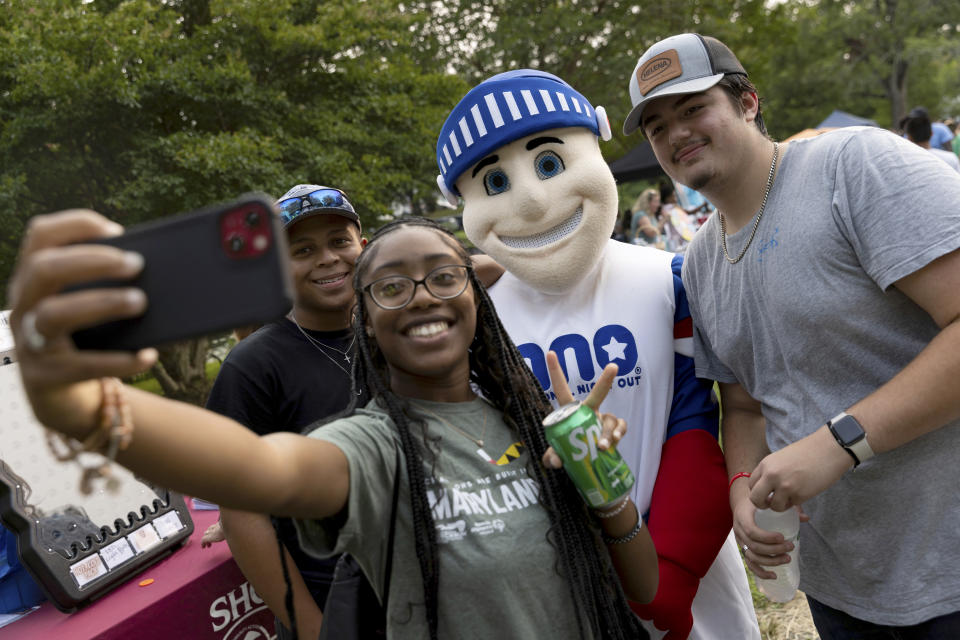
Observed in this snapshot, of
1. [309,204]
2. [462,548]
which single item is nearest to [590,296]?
[309,204]

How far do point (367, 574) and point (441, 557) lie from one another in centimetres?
15

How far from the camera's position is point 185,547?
8.25 feet

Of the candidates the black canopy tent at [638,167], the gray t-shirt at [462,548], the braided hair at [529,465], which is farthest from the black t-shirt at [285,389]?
the black canopy tent at [638,167]

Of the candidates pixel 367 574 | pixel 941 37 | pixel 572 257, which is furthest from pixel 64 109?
pixel 941 37

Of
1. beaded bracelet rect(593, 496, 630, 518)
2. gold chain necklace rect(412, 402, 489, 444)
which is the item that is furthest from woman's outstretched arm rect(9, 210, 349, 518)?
beaded bracelet rect(593, 496, 630, 518)

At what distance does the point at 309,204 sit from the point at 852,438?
1.79 m

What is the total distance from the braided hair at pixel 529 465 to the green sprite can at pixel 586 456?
90mm

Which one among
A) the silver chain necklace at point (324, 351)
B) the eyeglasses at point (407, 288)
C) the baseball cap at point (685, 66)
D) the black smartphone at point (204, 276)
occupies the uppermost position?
the baseball cap at point (685, 66)

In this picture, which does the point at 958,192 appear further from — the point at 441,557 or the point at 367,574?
the point at 367,574

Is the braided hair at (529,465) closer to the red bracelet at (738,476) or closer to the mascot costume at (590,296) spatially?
the mascot costume at (590,296)

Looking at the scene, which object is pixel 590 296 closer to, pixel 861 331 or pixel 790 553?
pixel 861 331

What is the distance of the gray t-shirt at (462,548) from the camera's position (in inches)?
51.9

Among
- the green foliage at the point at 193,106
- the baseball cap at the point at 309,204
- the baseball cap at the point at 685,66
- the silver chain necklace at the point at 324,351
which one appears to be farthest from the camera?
the green foliage at the point at 193,106

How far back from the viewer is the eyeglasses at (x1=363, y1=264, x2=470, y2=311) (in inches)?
59.5
